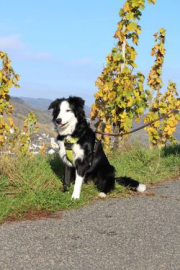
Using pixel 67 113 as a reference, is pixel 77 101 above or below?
above

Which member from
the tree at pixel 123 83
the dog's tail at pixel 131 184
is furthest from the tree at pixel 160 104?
the dog's tail at pixel 131 184

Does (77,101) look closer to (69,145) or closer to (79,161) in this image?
(69,145)

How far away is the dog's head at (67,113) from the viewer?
18.1ft

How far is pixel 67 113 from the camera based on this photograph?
18.2 feet

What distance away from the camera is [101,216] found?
4.78m

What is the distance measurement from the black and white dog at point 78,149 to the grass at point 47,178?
18 centimetres

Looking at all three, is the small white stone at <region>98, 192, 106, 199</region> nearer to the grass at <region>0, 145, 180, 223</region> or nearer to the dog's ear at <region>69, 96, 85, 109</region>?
the grass at <region>0, 145, 180, 223</region>

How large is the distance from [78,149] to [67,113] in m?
0.62

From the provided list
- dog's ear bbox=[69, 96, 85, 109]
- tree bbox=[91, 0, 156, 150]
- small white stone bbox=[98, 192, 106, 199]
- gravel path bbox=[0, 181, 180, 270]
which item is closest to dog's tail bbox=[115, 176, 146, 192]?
small white stone bbox=[98, 192, 106, 199]

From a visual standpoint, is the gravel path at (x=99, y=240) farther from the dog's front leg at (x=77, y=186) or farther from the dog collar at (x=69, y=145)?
the dog collar at (x=69, y=145)

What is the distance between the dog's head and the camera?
5507 mm

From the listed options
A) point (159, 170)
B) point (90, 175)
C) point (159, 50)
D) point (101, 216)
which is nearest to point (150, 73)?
point (159, 50)

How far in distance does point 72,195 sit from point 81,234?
5.02 ft

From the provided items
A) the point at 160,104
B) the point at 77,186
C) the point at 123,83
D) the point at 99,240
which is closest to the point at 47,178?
the point at 77,186
